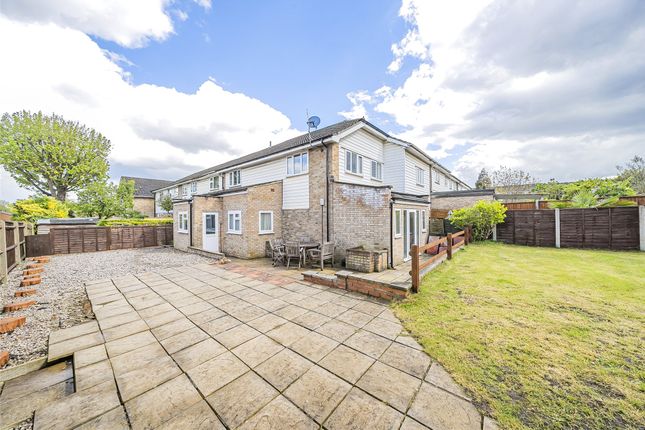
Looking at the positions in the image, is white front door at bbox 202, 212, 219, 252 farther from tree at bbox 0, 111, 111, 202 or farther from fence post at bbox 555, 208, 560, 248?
tree at bbox 0, 111, 111, 202

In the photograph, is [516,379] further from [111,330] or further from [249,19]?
[249,19]

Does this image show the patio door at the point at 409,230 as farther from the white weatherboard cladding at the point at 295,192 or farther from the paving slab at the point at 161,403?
the paving slab at the point at 161,403

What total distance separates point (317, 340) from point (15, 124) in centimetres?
3775

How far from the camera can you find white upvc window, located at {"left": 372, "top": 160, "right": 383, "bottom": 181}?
12.5m

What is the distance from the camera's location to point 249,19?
927 centimetres

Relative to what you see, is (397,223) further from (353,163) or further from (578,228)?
(578,228)

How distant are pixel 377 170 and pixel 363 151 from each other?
5.75 feet

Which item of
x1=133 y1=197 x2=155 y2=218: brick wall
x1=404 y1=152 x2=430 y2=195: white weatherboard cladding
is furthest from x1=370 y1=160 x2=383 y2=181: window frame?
x1=133 y1=197 x2=155 y2=218: brick wall

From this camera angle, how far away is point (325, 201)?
991cm

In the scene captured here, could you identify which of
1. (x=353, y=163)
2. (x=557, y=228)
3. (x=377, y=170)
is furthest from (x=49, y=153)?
(x=557, y=228)

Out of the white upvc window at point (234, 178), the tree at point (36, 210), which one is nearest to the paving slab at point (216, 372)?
the white upvc window at point (234, 178)

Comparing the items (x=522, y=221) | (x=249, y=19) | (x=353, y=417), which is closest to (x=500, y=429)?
(x=353, y=417)

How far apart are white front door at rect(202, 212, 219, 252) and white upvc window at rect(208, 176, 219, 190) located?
640 cm

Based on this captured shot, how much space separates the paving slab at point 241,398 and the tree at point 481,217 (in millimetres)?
14455
